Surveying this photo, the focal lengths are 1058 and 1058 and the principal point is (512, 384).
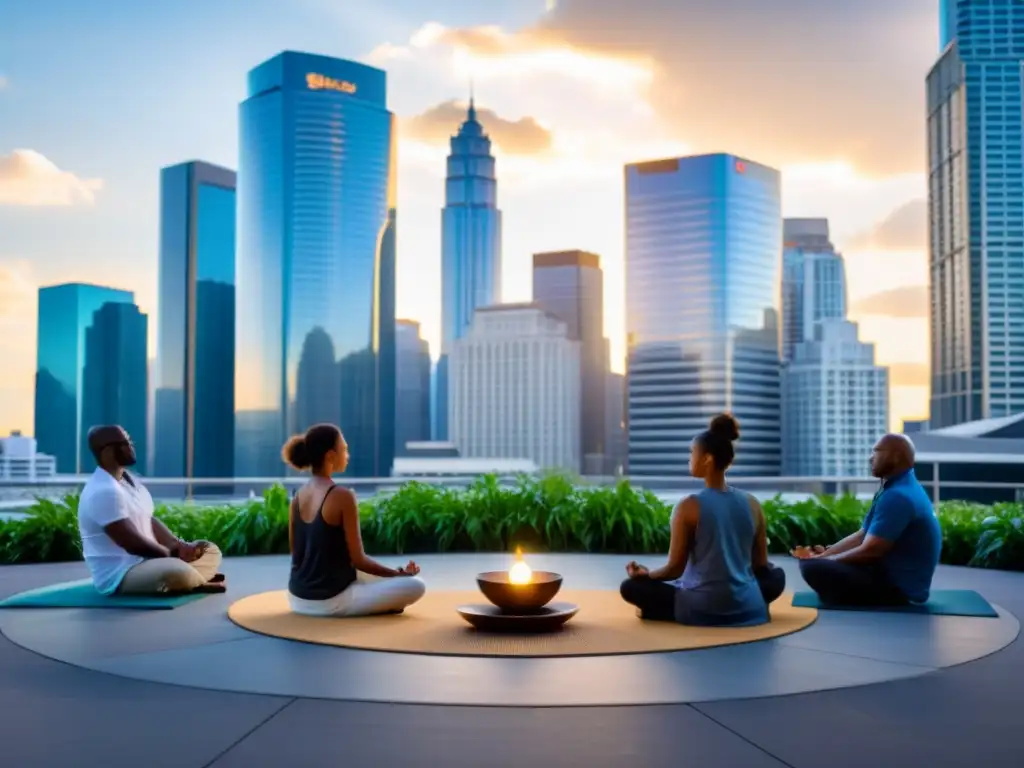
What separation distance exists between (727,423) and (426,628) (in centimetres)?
198

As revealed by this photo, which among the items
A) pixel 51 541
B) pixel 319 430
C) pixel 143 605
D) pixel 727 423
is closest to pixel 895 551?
pixel 727 423

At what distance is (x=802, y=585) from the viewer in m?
7.86

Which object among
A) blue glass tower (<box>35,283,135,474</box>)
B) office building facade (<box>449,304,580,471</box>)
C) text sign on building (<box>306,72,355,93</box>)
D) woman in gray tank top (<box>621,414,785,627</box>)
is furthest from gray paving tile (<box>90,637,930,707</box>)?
blue glass tower (<box>35,283,135,474</box>)

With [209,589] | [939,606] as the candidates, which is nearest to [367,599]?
[209,589]

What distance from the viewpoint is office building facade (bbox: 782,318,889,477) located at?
184 metres

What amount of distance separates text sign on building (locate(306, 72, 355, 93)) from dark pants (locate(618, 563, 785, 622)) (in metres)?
170

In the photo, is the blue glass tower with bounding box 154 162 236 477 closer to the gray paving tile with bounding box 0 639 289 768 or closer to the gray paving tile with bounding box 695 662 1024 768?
the gray paving tile with bounding box 0 639 289 768

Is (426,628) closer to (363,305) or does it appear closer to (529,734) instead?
(529,734)

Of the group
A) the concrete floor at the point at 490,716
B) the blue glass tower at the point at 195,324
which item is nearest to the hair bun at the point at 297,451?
the concrete floor at the point at 490,716

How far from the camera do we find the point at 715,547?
558cm

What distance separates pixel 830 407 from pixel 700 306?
29593 mm

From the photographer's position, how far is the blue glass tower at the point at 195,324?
172000 mm

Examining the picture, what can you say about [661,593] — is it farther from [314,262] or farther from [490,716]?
[314,262]

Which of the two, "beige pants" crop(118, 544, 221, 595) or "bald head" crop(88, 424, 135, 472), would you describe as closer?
"bald head" crop(88, 424, 135, 472)
